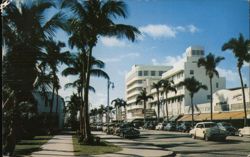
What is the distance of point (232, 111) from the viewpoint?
6303 cm

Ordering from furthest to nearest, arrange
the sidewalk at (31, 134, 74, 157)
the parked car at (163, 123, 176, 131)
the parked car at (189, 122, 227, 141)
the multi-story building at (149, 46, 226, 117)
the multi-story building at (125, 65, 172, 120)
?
the multi-story building at (125, 65, 172, 120) → the multi-story building at (149, 46, 226, 117) → the parked car at (163, 123, 176, 131) → the parked car at (189, 122, 227, 141) → the sidewalk at (31, 134, 74, 157)

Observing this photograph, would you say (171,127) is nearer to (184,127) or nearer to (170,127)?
(170,127)

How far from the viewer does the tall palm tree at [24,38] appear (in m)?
13.7

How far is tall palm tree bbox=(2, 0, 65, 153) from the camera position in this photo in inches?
541

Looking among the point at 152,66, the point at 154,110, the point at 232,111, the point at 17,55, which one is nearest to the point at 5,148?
the point at 17,55

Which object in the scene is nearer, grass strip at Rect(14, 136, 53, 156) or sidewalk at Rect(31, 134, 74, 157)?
sidewalk at Rect(31, 134, 74, 157)

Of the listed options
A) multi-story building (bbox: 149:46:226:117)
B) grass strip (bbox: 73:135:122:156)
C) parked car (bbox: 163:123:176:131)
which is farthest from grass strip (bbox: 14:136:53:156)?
multi-story building (bbox: 149:46:226:117)

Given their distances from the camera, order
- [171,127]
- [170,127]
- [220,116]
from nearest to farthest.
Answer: [220,116] → [171,127] → [170,127]

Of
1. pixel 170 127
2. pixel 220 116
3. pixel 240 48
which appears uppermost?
pixel 240 48

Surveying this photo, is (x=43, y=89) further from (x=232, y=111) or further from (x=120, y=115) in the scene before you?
(x=120, y=115)

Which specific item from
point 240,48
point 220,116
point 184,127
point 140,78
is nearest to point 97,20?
point 240,48

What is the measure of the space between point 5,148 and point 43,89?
2567 mm

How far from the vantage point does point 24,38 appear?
47.9ft

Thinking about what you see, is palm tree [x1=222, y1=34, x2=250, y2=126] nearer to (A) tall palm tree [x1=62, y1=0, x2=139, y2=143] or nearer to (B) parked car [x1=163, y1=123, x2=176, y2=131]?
(B) parked car [x1=163, y1=123, x2=176, y2=131]
